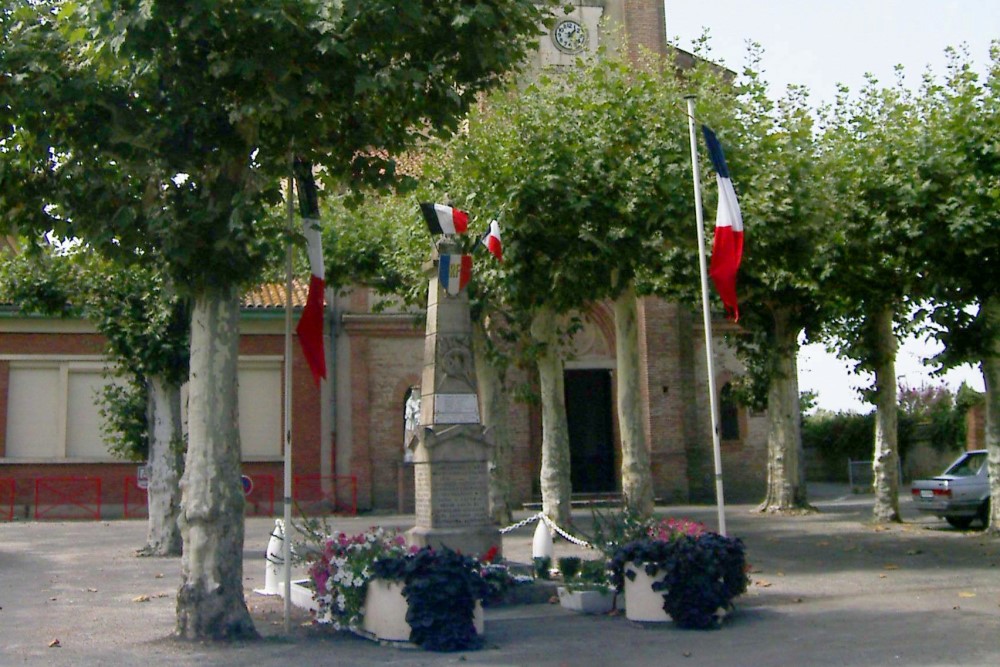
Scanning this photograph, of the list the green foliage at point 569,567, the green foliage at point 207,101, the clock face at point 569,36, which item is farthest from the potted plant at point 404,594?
the clock face at point 569,36

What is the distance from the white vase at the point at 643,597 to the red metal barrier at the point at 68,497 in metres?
19.7

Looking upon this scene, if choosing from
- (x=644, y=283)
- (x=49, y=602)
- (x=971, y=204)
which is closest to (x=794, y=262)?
(x=971, y=204)

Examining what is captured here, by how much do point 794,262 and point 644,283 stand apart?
162 inches

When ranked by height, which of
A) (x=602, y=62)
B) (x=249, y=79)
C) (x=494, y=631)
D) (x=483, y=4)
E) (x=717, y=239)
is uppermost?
(x=602, y=62)

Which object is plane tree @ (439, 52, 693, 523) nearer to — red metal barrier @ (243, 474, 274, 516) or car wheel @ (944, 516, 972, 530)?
car wheel @ (944, 516, 972, 530)

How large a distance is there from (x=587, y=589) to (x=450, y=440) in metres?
2.48

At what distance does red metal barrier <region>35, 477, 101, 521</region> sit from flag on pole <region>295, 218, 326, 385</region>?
718 inches

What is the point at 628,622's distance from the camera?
37.3ft

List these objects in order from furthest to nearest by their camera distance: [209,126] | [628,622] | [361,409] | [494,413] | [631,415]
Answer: [361,409]
[494,413]
[631,415]
[628,622]
[209,126]

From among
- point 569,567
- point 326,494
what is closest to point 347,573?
point 569,567

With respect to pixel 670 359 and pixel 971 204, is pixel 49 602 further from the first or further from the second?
pixel 670 359

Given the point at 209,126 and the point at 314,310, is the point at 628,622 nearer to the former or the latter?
the point at 314,310

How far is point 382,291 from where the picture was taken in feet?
70.0

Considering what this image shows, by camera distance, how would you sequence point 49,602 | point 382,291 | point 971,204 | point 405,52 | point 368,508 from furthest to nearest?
point 368,508 → point 382,291 → point 971,204 → point 49,602 → point 405,52
